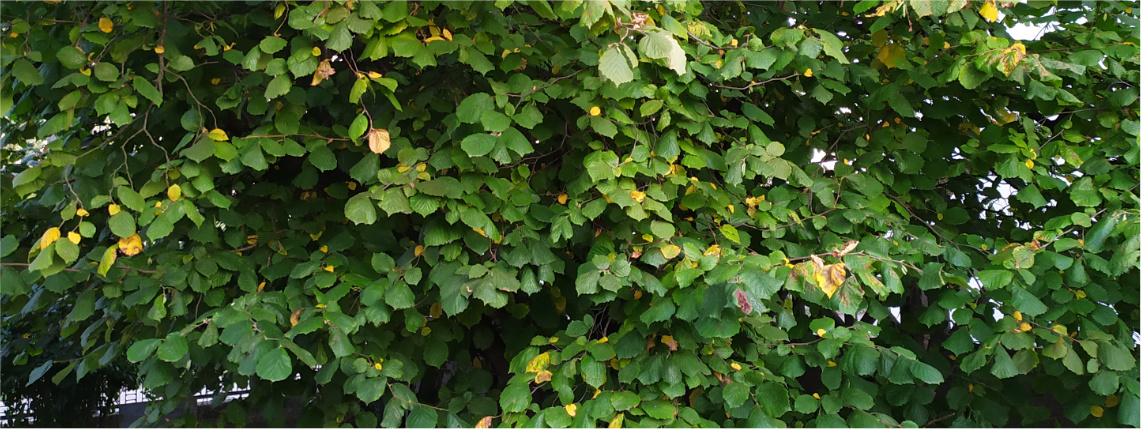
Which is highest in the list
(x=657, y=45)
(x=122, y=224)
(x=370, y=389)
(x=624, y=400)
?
(x=657, y=45)

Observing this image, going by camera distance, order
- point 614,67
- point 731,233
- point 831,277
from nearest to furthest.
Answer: point 831,277, point 614,67, point 731,233

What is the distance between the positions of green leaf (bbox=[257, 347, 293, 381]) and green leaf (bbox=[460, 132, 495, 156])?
79 centimetres

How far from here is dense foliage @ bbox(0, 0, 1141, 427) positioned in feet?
8.09

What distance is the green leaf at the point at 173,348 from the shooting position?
2.38 metres

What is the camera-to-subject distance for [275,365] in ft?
7.52

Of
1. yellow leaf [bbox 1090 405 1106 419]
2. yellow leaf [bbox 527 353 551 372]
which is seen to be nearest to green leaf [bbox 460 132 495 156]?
yellow leaf [bbox 527 353 551 372]

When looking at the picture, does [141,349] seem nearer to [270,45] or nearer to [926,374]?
[270,45]

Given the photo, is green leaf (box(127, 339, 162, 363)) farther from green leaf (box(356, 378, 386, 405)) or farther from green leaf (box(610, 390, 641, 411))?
green leaf (box(610, 390, 641, 411))

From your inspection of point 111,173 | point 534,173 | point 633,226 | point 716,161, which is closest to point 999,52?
point 716,161

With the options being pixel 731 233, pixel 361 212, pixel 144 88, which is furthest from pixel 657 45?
pixel 144 88

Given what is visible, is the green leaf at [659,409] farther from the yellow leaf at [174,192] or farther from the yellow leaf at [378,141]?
the yellow leaf at [174,192]

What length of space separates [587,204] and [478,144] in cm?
40

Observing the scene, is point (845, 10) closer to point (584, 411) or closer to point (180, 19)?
point (584, 411)

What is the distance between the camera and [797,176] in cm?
277
